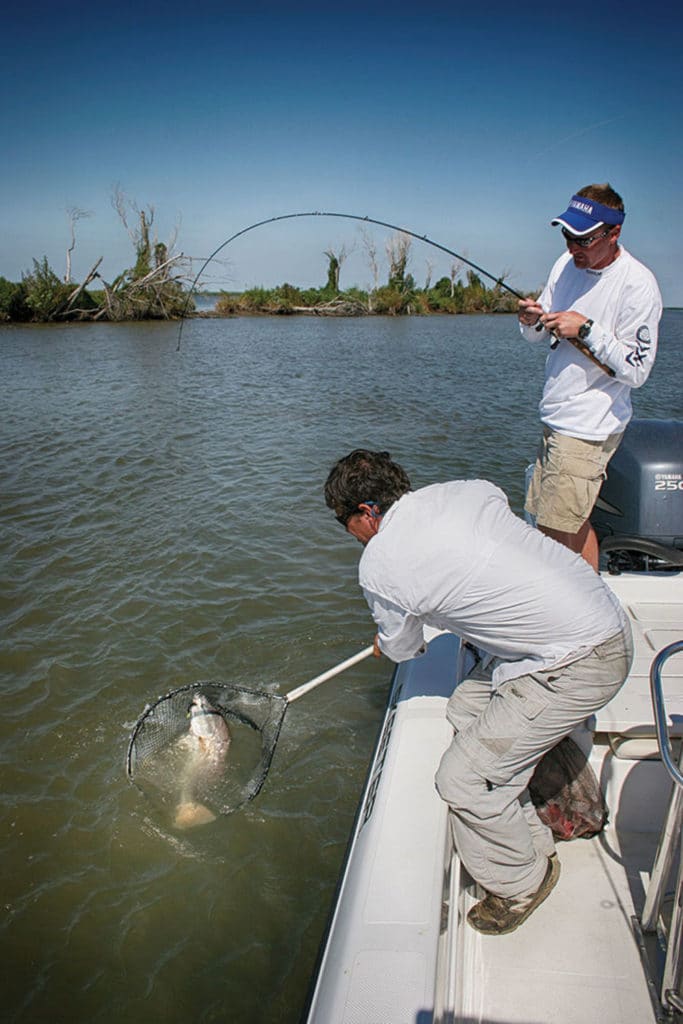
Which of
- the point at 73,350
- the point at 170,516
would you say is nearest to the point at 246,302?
the point at 73,350

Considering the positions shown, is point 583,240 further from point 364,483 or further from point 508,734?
point 508,734

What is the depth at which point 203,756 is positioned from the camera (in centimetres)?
410

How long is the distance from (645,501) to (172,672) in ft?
12.9

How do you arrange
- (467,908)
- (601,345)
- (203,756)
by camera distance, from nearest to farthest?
(467,908)
(601,345)
(203,756)

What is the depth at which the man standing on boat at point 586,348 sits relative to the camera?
3.36 m

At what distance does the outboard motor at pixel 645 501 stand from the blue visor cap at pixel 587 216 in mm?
2028

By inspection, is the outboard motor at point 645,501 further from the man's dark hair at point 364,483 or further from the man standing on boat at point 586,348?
the man's dark hair at point 364,483

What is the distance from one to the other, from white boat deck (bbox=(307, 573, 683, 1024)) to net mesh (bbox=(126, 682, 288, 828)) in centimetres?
121

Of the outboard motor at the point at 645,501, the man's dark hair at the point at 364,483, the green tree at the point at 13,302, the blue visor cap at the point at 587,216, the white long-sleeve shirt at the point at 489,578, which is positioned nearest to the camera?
the white long-sleeve shirt at the point at 489,578

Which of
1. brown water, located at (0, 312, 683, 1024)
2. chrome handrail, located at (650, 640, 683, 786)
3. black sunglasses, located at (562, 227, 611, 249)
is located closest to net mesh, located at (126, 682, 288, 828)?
brown water, located at (0, 312, 683, 1024)

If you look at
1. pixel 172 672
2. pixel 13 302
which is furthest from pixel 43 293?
pixel 172 672

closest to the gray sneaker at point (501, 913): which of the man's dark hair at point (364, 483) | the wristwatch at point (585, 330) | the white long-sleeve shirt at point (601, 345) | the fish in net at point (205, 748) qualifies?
the man's dark hair at point (364, 483)

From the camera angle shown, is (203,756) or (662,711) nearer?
(662,711)

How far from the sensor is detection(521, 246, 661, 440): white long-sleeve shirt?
345 cm
